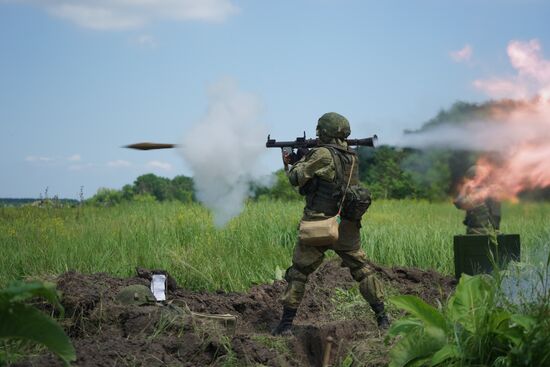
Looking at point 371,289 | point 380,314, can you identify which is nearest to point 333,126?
point 371,289

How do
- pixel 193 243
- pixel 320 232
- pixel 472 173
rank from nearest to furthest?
pixel 320 232, pixel 193 243, pixel 472 173

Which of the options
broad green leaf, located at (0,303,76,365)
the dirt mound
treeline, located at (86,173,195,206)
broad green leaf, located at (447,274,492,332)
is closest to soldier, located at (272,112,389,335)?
the dirt mound

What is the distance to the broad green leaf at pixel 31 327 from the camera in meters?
4.39

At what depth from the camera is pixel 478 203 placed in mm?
11695

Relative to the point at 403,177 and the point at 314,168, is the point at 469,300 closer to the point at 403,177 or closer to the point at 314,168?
the point at 314,168

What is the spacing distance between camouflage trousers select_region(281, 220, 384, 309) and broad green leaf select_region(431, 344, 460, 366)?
2.52m

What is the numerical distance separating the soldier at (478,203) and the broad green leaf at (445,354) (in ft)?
22.7

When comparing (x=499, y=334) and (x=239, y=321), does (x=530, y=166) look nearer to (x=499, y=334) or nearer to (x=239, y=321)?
(x=239, y=321)

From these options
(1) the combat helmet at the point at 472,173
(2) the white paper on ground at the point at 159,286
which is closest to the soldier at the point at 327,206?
(2) the white paper on ground at the point at 159,286

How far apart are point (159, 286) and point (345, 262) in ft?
7.25

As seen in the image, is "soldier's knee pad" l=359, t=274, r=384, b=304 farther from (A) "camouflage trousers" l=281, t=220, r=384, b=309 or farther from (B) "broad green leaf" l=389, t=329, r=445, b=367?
(B) "broad green leaf" l=389, t=329, r=445, b=367

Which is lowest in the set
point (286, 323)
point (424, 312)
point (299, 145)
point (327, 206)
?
point (286, 323)

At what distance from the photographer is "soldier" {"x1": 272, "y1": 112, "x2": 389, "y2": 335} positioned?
291 inches

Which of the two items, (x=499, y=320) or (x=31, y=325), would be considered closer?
(x=31, y=325)
